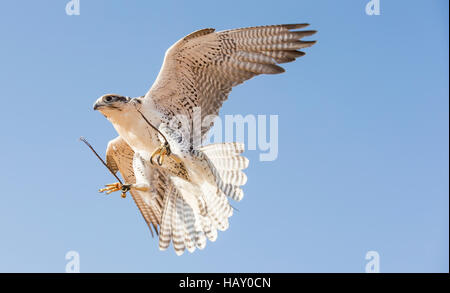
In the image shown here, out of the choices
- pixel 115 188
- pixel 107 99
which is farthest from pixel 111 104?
pixel 115 188

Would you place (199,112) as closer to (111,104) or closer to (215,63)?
(215,63)

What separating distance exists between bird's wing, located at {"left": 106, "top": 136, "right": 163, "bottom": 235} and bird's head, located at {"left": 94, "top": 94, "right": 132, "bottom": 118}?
1.41m

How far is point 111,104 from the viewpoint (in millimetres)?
8758

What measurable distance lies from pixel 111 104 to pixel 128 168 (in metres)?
2.09

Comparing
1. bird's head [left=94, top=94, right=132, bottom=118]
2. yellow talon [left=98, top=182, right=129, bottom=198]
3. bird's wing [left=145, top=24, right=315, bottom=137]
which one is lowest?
yellow talon [left=98, top=182, right=129, bottom=198]

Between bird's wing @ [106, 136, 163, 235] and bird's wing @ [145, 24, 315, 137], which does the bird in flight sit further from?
bird's wing @ [106, 136, 163, 235]

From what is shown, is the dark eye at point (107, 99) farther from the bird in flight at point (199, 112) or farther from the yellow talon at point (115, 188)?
the yellow talon at point (115, 188)

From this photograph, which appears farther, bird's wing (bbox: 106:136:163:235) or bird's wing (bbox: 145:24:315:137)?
bird's wing (bbox: 106:136:163:235)

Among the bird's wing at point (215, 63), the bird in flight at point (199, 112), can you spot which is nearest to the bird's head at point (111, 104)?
the bird in flight at point (199, 112)

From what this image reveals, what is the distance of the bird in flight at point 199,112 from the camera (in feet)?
28.8

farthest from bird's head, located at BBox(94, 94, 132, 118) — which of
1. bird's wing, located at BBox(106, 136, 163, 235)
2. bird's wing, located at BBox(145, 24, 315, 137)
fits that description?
bird's wing, located at BBox(106, 136, 163, 235)

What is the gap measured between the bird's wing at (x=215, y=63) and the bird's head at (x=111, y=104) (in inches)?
19.5

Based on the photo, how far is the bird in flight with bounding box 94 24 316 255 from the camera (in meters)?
8.79
